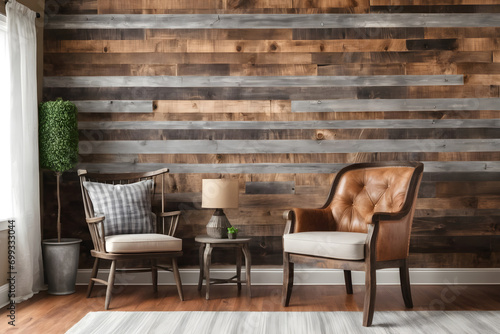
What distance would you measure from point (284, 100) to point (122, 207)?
5.43 ft

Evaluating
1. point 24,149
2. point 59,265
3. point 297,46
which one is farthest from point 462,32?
point 59,265

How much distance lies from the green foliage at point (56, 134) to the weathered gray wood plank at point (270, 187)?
151 centimetres

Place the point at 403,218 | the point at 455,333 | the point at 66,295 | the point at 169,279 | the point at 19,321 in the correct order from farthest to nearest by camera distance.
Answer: the point at 169,279, the point at 66,295, the point at 403,218, the point at 19,321, the point at 455,333

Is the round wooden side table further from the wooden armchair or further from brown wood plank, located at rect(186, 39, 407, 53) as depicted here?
brown wood plank, located at rect(186, 39, 407, 53)

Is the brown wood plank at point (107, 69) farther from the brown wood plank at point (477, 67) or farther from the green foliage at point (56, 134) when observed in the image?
the brown wood plank at point (477, 67)

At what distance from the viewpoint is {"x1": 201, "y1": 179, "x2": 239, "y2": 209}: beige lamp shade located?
12.7ft

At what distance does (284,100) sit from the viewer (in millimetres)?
4422

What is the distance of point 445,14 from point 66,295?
12.9ft

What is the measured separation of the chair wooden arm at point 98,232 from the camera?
142 inches

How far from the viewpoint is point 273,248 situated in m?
4.38

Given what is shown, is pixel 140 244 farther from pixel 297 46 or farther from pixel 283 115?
pixel 297 46

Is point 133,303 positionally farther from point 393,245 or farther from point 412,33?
point 412,33

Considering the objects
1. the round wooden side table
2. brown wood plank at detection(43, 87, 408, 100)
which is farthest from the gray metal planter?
brown wood plank at detection(43, 87, 408, 100)

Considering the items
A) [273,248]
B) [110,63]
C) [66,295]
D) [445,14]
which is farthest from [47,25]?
[445,14]
